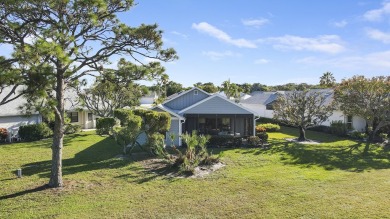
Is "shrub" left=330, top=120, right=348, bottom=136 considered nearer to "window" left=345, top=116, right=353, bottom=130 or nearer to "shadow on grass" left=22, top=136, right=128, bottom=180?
"window" left=345, top=116, right=353, bottom=130

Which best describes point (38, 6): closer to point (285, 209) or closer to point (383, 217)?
point (285, 209)

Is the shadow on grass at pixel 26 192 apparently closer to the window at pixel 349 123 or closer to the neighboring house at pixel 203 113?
the neighboring house at pixel 203 113

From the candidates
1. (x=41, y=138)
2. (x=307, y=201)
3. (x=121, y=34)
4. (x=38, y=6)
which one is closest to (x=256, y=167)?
(x=307, y=201)

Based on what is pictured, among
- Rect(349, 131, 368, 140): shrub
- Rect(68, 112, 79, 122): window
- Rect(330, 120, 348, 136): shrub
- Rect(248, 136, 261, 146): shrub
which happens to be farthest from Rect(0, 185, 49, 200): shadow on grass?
Rect(330, 120, 348, 136): shrub

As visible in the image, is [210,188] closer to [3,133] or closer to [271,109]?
[3,133]

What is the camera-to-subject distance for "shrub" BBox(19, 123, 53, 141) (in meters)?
29.9

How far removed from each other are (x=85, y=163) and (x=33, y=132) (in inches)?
515

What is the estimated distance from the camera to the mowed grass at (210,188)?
40.1 ft

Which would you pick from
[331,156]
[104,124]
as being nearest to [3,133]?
[104,124]

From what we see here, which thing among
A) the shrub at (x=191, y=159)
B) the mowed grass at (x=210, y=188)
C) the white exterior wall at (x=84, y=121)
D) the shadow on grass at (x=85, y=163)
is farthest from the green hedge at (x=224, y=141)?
the white exterior wall at (x=84, y=121)

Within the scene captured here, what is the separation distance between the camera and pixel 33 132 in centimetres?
3030

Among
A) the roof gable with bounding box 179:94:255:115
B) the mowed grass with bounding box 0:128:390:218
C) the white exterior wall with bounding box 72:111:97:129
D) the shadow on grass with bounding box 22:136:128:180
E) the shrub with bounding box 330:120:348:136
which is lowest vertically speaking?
the mowed grass with bounding box 0:128:390:218

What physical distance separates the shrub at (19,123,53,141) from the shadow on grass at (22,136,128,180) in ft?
26.3

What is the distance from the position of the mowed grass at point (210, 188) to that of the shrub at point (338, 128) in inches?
435
